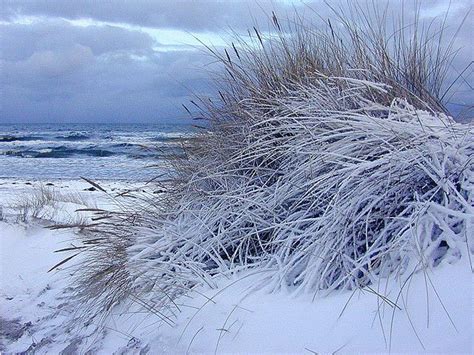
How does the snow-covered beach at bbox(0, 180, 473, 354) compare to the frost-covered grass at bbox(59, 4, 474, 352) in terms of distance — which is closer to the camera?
the snow-covered beach at bbox(0, 180, 473, 354)

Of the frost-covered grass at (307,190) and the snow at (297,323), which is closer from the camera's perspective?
the snow at (297,323)

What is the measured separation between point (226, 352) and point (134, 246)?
1.14 m

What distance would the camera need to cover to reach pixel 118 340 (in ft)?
9.12

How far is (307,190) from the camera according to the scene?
2748mm

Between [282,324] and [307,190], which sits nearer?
[282,324]

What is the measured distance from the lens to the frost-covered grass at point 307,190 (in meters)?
2.43

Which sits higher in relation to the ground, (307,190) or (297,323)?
(307,190)

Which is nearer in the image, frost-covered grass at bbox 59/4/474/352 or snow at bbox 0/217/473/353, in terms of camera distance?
snow at bbox 0/217/473/353

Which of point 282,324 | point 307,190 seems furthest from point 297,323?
point 307,190

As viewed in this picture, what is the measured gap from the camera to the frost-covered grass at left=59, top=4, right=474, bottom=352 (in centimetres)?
243

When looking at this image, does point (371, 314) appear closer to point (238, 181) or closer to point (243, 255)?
point (243, 255)

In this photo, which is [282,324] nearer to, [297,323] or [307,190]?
[297,323]

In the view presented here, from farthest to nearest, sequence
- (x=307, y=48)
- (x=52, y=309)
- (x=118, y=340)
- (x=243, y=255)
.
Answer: (x=307, y=48), (x=52, y=309), (x=243, y=255), (x=118, y=340)

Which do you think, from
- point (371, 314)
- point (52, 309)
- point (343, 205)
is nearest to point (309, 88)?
point (343, 205)
